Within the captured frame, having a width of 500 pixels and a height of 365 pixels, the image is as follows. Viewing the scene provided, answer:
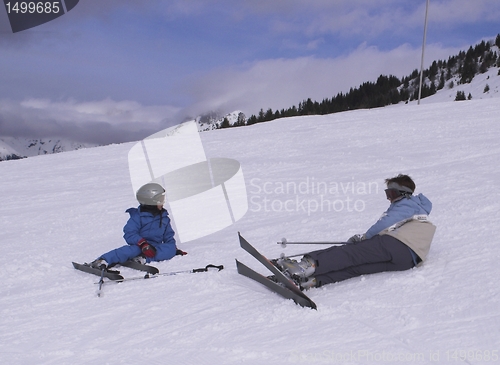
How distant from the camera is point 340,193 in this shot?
316 inches

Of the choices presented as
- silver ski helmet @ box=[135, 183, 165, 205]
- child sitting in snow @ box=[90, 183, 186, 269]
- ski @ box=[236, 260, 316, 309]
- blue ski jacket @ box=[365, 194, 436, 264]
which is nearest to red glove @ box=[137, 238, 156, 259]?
child sitting in snow @ box=[90, 183, 186, 269]

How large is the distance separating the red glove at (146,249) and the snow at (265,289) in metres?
0.20

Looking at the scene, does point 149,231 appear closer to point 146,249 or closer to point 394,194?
point 146,249

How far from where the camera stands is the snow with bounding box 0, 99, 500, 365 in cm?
284

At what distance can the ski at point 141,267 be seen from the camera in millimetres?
4582

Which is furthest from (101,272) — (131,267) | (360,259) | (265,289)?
(360,259)

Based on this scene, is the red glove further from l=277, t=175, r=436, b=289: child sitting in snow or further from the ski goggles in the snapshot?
the ski goggles

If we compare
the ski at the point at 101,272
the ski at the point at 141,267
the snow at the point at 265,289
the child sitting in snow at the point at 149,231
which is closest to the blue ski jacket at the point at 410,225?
the snow at the point at 265,289

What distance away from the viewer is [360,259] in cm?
379

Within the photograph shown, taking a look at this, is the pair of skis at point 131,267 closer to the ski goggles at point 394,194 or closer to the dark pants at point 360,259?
the dark pants at point 360,259

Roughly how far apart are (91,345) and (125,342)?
0.25 meters

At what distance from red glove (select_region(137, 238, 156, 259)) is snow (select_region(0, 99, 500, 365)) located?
0.67 feet

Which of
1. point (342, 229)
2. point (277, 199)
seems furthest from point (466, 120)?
point (342, 229)

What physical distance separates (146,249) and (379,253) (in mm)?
2685
